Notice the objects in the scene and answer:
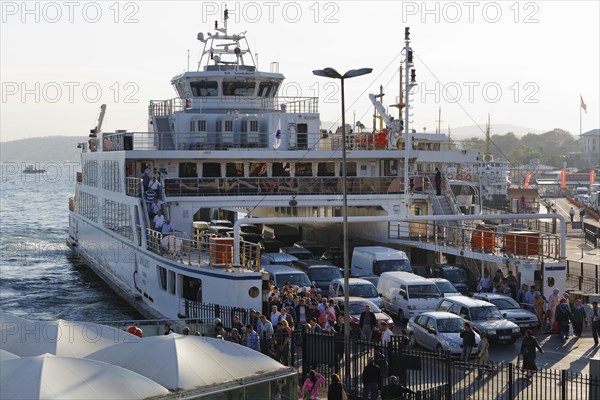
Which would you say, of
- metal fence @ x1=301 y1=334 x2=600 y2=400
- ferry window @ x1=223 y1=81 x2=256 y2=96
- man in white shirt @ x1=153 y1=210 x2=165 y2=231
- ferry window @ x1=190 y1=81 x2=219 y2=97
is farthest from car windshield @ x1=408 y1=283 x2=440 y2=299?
ferry window @ x1=190 y1=81 x2=219 y2=97

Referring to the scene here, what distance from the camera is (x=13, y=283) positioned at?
41594 millimetres

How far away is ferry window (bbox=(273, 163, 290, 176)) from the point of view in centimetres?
3459

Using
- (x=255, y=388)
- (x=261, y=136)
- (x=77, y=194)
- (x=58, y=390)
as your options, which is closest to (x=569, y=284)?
(x=261, y=136)

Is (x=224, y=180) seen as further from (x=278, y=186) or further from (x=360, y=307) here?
(x=360, y=307)

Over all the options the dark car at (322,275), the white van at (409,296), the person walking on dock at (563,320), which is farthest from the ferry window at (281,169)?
the person walking on dock at (563,320)

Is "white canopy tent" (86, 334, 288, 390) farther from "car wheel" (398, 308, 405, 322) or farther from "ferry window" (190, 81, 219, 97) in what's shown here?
"ferry window" (190, 81, 219, 97)

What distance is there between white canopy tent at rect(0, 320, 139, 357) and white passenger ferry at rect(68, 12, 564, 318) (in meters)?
6.94

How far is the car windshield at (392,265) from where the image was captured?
29836 mm

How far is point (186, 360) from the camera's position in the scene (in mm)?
14789

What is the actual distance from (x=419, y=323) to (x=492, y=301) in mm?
3180

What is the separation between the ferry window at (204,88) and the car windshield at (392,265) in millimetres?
13206

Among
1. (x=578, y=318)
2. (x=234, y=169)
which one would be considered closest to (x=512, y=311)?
(x=578, y=318)

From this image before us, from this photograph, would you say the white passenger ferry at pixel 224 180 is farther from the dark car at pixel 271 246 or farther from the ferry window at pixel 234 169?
the dark car at pixel 271 246

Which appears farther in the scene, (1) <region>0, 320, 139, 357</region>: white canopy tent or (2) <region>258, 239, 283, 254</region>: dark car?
(2) <region>258, 239, 283, 254</region>: dark car
